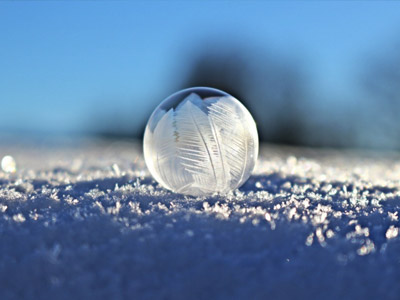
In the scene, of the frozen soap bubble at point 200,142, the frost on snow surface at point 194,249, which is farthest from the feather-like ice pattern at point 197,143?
the frost on snow surface at point 194,249

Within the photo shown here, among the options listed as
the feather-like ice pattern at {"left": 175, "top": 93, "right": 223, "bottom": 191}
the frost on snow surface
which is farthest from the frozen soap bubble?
the frost on snow surface

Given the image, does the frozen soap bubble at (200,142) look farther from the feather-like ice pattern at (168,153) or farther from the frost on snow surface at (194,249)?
the frost on snow surface at (194,249)

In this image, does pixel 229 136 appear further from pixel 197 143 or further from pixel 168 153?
pixel 168 153

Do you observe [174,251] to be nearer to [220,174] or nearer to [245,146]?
[220,174]

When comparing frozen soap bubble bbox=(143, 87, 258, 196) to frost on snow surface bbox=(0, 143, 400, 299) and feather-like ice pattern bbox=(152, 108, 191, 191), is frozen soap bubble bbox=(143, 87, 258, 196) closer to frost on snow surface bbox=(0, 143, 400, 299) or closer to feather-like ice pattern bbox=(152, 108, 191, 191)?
feather-like ice pattern bbox=(152, 108, 191, 191)

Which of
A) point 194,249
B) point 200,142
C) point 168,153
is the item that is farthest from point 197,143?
point 194,249

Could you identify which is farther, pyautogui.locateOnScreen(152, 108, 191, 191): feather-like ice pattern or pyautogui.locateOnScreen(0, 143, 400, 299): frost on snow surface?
pyautogui.locateOnScreen(152, 108, 191, 191): feather-like ice pattern

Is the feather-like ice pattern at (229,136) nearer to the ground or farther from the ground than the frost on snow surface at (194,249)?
farther from the ground
